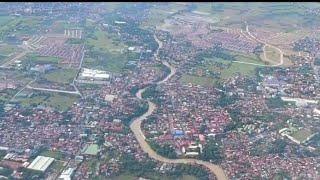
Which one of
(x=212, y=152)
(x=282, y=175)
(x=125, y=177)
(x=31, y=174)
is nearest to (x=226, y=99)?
(x=212, y=152)

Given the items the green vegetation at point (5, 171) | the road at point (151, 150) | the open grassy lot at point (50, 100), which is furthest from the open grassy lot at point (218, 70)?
the green vegetation at point (5, 171)

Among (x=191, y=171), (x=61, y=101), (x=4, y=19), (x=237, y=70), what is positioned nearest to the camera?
(x=191, y=171)

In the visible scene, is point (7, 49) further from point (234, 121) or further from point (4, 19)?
point (234, 121)

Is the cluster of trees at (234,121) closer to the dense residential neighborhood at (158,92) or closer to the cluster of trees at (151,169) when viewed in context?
the dense residential neighborhood at (158,92)

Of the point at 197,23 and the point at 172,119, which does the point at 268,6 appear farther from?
the point at 172,119

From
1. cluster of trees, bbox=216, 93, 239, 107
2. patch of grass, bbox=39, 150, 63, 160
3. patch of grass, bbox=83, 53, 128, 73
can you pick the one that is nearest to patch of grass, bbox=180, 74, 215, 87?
cluster of trees, bbox=216, 93, 239, 107

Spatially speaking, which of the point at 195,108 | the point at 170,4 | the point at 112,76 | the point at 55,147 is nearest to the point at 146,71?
the point at 112,76
